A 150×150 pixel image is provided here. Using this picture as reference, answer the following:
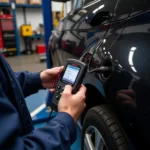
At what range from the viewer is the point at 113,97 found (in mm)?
776

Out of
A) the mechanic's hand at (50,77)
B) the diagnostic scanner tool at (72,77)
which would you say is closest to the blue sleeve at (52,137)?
the diagnostic scanner tool at (72,77)

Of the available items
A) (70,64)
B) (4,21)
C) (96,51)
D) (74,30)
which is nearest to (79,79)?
(70,64)

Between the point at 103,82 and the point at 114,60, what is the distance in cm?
12

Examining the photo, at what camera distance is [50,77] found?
1083 millimetres

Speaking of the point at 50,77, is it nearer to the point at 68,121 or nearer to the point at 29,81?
the point at 29,81

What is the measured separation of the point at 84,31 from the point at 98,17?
0.18 meters

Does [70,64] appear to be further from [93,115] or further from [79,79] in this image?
[93,115]

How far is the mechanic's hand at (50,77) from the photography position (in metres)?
1.04

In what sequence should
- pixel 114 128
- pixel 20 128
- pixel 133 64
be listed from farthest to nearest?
pixel 114 128
pixel 133 64
pixel 20 128

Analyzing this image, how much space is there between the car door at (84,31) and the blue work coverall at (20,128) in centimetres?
49

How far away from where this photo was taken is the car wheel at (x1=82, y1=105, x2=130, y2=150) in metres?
0.78

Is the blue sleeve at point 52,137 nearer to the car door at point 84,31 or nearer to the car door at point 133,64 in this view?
the car door at point 133,64

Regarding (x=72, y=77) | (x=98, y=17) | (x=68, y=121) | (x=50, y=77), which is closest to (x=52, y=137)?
(x=68, y=121)

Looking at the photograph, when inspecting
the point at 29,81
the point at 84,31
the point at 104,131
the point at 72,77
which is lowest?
the point at 104,131
